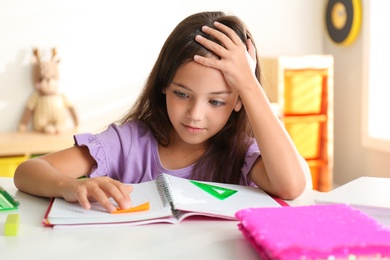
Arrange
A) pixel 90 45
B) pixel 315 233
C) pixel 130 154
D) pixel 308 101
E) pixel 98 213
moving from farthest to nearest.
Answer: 1. pixel 308 101
2. pixel 90 45
3. pixel 130 154
4. pixel 98 213
5. pixel 315 233

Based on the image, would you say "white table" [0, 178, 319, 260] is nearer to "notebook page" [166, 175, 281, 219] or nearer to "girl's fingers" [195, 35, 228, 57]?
"notebook page" [166, 175, 281, 219]

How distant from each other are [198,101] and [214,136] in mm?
221

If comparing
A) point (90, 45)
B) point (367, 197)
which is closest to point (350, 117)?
point (90, 45)

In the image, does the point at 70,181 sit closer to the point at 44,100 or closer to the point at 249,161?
the point at 249,161

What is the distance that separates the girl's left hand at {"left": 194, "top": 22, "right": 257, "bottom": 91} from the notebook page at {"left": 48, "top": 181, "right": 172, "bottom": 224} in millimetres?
272

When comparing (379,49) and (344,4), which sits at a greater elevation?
(344,4)

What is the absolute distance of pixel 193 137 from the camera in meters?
1.14

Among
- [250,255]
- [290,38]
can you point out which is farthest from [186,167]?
[290,38]

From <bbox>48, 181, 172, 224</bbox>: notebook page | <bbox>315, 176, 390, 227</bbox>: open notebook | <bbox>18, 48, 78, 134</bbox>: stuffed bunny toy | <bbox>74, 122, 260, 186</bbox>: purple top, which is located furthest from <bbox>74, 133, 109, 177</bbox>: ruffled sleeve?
<bbox>18, 48, 78, 134</bbox>: stuffed bunny toy

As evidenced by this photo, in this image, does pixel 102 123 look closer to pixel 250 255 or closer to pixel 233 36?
pixel 233 36

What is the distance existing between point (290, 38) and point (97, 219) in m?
2.79

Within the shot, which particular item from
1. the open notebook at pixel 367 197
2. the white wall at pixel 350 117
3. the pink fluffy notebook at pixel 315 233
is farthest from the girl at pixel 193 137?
the white wall at pixel 350 117

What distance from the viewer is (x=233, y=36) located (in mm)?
1086

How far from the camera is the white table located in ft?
2.23
